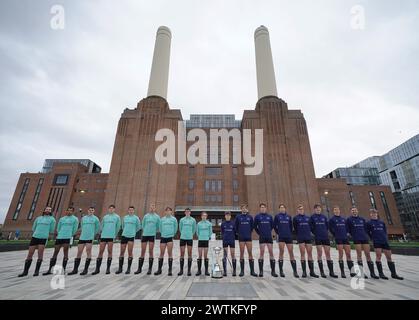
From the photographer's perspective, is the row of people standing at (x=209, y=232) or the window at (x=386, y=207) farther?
the window at (x=386, y=207)

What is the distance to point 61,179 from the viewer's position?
57.2 metres

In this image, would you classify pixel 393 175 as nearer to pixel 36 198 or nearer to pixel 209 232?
pixel 209 232

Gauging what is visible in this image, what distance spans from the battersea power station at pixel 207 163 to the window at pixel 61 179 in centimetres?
360

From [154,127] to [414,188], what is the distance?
83.3m

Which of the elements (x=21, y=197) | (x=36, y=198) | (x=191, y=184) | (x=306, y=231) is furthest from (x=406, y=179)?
(x=21, y=197)

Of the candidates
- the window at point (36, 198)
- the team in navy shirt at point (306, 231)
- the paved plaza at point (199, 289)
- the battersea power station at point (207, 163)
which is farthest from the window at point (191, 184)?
the window at point (36, 198)

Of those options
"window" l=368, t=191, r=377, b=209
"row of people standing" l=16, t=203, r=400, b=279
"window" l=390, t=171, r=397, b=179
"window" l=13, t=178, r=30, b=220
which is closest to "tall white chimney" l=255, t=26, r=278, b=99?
"window" l=368, t=191, r=377, b=209

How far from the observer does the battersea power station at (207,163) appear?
1572 inches

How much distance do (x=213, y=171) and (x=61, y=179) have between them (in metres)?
44.6

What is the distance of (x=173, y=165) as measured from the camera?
4222 centimetres

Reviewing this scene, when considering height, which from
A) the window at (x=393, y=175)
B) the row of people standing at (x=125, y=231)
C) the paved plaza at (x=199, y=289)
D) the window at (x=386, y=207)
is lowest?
the paved plaza at (x=199, y=289)

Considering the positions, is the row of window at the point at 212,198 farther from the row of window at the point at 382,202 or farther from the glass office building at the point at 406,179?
the glass office building at the point at 406,179
